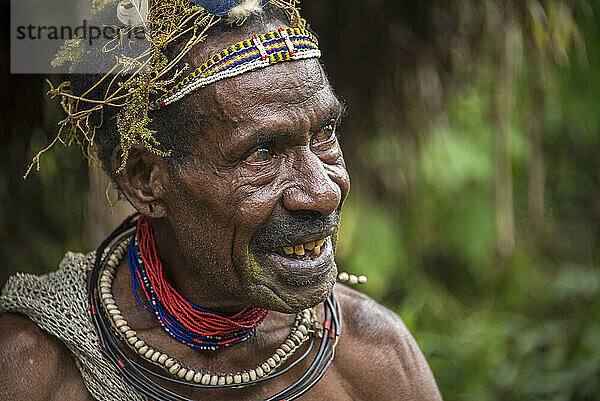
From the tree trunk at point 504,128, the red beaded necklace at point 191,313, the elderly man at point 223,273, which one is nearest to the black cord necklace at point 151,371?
the elderly man at point 223,273

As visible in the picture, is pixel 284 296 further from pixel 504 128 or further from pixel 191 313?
pixel 504 128

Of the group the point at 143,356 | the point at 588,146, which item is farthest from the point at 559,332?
the point at 143,356

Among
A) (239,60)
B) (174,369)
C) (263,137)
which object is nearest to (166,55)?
(239,60)

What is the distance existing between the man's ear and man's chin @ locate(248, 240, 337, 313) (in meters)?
0.28

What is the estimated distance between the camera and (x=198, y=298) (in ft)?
6.70

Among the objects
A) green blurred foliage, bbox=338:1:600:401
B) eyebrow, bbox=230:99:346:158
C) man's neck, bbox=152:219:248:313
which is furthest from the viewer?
green blurred foliage, bbox=338:1:600:401

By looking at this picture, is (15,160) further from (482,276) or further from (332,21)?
(482,276)

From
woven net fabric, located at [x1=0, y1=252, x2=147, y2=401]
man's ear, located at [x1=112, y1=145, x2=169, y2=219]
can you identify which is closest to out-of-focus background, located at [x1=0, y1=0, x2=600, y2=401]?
woven net fabric, located at [x1=0, y1=252, x2=147, y2=401]

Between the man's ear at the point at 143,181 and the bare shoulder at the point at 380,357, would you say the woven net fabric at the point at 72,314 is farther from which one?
the bare shoulder at the point at 380,357

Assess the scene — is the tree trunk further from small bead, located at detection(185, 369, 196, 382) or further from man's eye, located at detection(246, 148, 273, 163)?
small bead, located at detection(185, 369, 196, 382)

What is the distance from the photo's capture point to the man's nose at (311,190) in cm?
182

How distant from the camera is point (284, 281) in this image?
1874mm

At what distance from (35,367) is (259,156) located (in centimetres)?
75

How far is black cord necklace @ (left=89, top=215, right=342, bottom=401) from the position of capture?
79.0 inches
